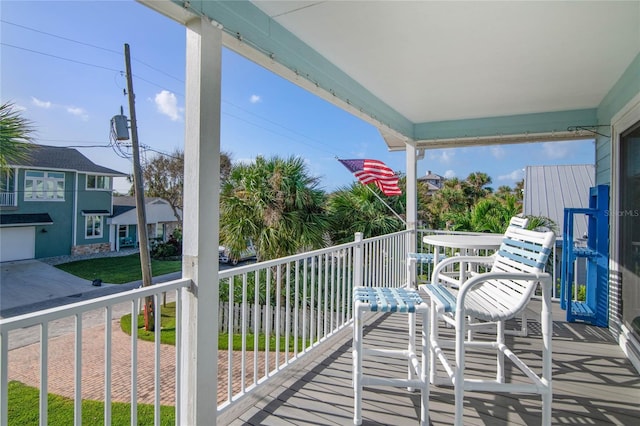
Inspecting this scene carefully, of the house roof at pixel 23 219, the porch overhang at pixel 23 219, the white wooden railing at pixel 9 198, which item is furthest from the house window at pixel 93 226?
the white wooden railing at pixel 9 198

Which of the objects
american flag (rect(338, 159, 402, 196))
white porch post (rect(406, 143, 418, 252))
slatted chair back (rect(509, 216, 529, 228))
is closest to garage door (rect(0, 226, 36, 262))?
american flag (rect(338, 159, 402, 196))

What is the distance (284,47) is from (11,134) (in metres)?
3.34

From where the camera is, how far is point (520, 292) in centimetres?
197

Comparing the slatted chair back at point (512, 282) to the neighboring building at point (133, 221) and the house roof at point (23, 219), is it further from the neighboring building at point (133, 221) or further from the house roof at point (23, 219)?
the neighboring building at point (133, 221)

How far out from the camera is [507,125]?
4.93 metres

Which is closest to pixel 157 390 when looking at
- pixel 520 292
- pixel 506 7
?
pixel 520 292

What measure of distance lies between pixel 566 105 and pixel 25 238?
19598 millimetres

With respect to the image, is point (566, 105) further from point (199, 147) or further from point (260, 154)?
point (260, 154)

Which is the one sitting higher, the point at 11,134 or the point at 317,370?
the point at 11,134

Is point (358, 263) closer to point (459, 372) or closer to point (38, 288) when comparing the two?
point (459, 372)

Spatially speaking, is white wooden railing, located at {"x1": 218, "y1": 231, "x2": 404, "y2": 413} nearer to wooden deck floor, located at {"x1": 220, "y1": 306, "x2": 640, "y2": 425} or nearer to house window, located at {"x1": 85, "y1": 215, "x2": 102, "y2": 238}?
wooden deck floor, located at {"x1": 220, "y1": 306, "x2": 640, "y2": 425}

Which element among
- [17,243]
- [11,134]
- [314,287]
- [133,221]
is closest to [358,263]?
[314,287]

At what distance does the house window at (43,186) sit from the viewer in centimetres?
1201

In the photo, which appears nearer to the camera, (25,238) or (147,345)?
(147,345)
